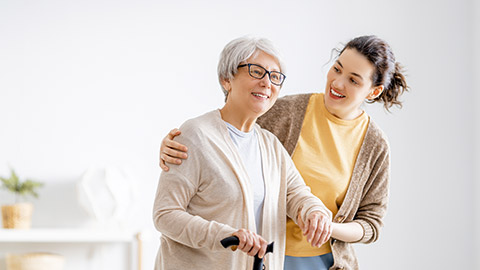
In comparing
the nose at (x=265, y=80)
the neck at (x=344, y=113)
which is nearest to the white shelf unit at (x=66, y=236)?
the neck at (x=344, y=113)

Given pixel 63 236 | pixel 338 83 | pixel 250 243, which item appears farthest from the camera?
pixel 63 236

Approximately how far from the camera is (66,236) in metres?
2.90

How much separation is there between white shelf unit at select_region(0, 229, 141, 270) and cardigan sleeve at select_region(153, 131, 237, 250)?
5.79 ft

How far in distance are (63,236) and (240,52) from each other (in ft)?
6.38

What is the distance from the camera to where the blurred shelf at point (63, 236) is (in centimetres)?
287

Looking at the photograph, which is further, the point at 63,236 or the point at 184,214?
the point at 63,236

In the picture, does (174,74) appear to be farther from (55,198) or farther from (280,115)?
(280,115)

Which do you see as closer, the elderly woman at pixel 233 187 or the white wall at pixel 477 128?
the elderly woman at pixel 233 187

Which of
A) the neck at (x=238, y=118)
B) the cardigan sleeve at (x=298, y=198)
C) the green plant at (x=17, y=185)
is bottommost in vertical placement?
the green plant at (x=17, y=185)

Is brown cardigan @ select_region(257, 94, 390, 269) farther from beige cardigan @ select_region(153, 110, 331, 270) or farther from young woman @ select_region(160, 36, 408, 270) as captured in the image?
beige cardigan @ select_region(153, 110, 331, 270)

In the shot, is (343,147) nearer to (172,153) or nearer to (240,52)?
(240,52)

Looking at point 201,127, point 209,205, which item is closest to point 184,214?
point 209,205

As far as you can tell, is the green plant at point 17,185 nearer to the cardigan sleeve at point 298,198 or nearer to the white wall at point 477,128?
the cardigan sleeve at point 298,198

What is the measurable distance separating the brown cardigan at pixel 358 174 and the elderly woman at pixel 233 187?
0.26 meters
